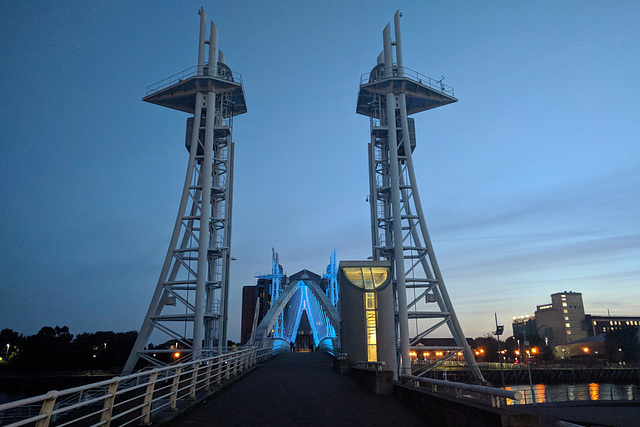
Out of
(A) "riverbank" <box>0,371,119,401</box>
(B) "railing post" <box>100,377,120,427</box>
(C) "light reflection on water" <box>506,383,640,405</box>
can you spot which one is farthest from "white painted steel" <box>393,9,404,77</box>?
(A) "riverbank" <box>0,371,119,401</box>

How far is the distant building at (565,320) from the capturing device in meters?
130

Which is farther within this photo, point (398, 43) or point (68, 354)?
point (68, 354)

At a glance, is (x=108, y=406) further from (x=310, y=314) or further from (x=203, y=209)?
(x=310, y=314)

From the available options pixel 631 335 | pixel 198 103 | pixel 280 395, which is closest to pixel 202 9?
pixel 198 103

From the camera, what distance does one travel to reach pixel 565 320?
131 meters

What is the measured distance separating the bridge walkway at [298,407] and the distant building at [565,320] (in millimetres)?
133086

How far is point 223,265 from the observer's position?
102 ft

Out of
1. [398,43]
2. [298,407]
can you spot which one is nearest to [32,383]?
[398,43]

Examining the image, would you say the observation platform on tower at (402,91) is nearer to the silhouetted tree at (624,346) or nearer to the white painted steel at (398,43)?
the white painted steel at (398,43)

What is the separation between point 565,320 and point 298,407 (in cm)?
14139

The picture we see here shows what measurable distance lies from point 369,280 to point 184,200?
1465cm

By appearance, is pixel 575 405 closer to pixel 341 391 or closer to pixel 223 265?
pixel 341 391

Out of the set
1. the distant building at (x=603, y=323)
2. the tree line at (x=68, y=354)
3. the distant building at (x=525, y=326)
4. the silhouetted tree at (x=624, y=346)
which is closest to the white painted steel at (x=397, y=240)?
the tree line at (x=68, y=354)

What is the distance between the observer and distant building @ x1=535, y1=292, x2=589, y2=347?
130 m
